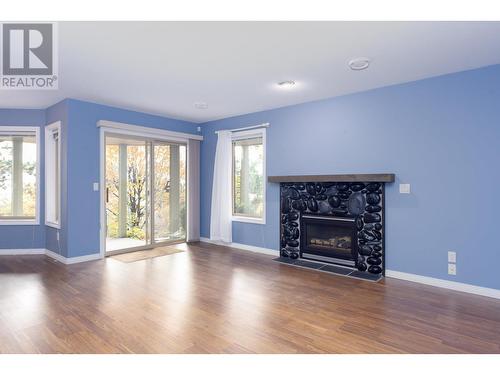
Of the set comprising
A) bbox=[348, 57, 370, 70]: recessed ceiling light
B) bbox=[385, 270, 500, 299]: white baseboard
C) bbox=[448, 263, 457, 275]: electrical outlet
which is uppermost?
Result: bbox=[348, 57, 370, 70]: recessed ceiling light

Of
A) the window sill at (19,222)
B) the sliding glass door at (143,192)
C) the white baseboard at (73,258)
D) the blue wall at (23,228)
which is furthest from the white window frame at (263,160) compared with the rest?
the window sill at (19,222)

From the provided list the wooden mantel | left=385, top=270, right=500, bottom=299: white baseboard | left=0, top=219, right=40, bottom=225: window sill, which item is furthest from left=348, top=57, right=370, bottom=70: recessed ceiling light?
left=0, top=219, right=40, bottom=225: window sill

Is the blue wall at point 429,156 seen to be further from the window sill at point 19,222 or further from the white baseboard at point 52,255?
the window sill at point 19,222

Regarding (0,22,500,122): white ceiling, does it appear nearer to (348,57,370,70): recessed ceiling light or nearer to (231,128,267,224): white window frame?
(348,57,370,70): recessed ceiling light

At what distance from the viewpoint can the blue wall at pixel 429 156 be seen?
10.4 ft

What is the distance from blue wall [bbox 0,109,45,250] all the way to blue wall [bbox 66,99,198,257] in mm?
1080

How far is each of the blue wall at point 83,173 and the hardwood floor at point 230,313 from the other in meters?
0.57

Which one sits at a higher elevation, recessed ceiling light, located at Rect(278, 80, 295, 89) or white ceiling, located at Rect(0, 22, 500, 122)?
recessed ceiling light, located at Rect(278, 80, 295, 89)

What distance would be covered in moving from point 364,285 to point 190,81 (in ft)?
10.4

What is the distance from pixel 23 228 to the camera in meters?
5.02

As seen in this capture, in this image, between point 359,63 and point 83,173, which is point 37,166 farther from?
point 359,63

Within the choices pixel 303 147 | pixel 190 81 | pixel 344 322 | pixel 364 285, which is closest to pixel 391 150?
pixel 303 147

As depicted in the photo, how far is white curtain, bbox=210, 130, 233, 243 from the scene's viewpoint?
218 inches

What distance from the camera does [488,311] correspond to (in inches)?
109
